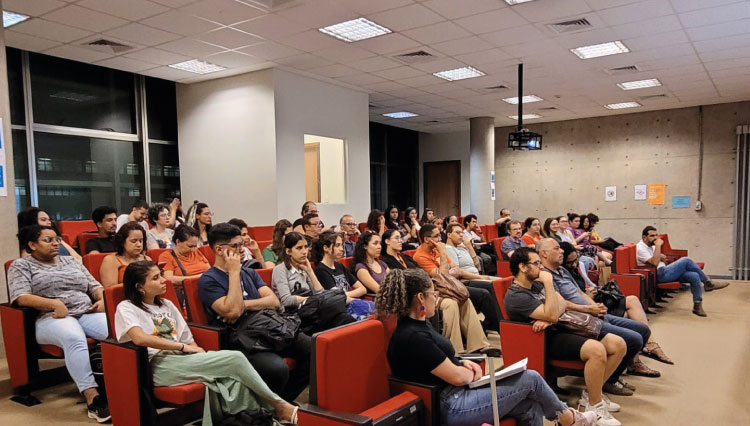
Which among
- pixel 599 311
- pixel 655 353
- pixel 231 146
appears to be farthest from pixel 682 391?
pixel 231 146

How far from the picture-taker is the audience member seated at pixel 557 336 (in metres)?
3.12

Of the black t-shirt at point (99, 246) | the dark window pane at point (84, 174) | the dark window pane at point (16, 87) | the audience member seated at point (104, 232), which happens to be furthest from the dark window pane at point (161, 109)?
the black t-shirt at point (99, 246)

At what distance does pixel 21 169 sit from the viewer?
21.5 ft

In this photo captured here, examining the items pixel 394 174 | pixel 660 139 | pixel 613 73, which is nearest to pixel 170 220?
pixel 613 73

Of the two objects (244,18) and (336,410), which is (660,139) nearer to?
(244,18)

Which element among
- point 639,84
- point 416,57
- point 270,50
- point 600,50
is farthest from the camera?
point 639,84

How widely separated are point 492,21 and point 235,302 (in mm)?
4071

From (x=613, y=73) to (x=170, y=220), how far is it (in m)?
6.64

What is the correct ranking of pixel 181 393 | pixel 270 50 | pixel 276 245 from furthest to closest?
pixel 270 50 < pixel 276 245 < pixel 181 393

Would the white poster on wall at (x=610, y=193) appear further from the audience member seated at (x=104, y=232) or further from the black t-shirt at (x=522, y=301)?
the audience member seated at (x=104, y=232)

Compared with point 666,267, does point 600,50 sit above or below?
above

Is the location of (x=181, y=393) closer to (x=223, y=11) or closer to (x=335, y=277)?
(x=335, y=277)

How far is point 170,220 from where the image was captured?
556 centimetres

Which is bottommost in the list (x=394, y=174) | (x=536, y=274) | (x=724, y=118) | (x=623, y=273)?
(x=623, y=273)
